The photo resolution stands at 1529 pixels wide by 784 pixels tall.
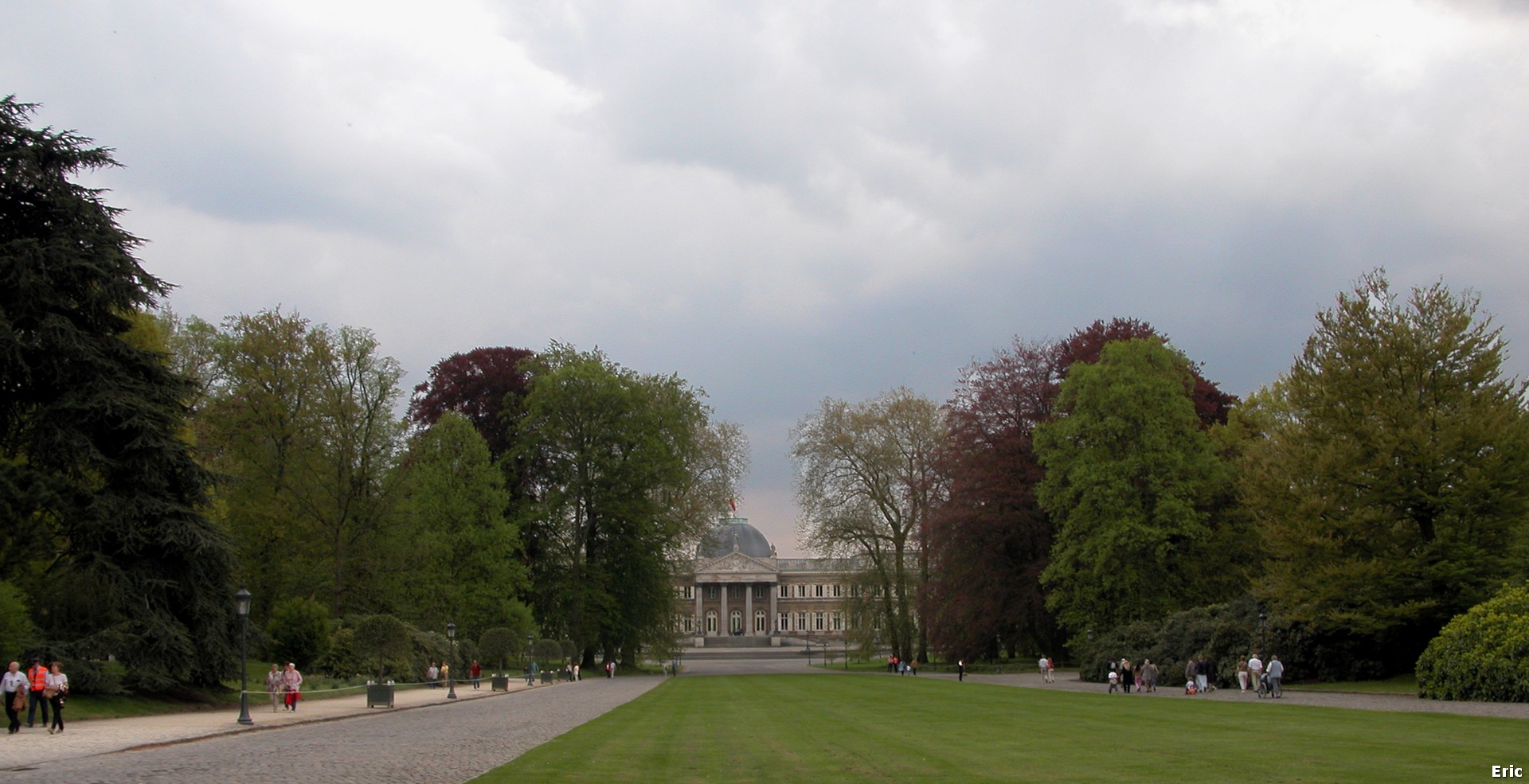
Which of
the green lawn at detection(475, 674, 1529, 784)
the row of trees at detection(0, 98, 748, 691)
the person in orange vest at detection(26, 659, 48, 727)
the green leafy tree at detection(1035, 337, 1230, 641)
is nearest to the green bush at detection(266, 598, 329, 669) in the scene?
the row of trees at detection(0, 98, 748, 691)

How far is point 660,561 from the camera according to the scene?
59.1m

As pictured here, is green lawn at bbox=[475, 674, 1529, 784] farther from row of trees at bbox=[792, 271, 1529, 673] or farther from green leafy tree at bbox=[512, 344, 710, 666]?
green leafy tree at bbox=[512, 344, 710, 666]

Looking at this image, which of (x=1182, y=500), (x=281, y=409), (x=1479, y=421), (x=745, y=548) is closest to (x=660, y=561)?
(x=281, y=409)

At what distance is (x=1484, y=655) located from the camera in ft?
85.9

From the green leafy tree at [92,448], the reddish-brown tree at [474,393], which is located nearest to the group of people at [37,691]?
the green leafy tree at [92,448]

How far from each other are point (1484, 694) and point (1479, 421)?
7.95 meters

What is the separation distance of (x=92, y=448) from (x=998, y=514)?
36697mm

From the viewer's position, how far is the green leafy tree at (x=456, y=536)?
4944cm

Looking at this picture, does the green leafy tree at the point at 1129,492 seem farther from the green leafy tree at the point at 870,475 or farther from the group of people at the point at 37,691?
the group of people at the point at 37,691

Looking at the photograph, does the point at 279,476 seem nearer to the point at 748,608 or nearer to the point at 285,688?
the point at 285,688

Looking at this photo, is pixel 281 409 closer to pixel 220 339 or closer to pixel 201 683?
pixel 220 339

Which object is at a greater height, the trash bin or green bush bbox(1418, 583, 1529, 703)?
green bush bbox(1418, 583, 1529, 703)

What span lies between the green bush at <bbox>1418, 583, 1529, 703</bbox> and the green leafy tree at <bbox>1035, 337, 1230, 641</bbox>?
16352 millimetres

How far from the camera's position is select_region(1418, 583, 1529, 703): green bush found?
25438 millimetres
